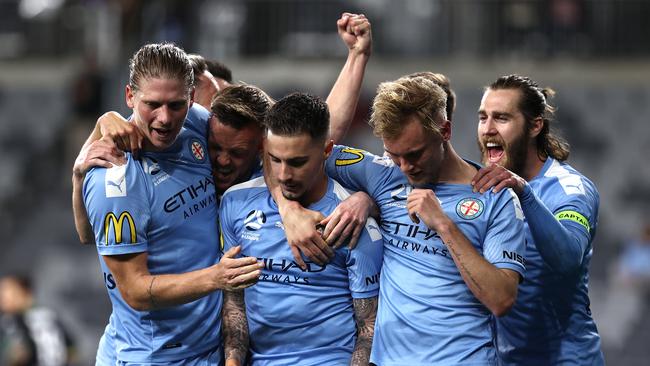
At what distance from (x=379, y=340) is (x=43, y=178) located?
10.2 m

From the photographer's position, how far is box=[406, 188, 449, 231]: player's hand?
A: 4.15 metres

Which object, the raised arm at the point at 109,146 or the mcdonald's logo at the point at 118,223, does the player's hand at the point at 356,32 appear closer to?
the raised arm at the point at 109,146

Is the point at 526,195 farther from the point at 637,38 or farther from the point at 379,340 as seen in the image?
the point at 637,38

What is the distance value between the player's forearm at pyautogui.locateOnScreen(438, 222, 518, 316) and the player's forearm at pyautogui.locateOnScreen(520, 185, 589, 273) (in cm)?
39

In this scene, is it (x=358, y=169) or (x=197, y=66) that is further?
(x=197, y=66)

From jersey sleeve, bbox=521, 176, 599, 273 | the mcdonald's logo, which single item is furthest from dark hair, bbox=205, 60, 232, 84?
jersey sleeve, bbox=521, 176, 599, 273

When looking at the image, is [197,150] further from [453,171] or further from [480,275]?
[480,275]

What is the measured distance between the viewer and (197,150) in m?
4.82

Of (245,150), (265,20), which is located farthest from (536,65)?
(245,150)

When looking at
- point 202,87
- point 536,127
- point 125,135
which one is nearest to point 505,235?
point 536,127

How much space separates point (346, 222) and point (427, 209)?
37 centimetres

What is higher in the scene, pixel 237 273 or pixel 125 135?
pixel 125 135

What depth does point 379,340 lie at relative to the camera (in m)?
4.41

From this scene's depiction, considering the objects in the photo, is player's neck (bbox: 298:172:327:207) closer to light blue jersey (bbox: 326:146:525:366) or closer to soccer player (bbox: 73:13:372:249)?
soccer player (bbox: 73:13:372:249)
